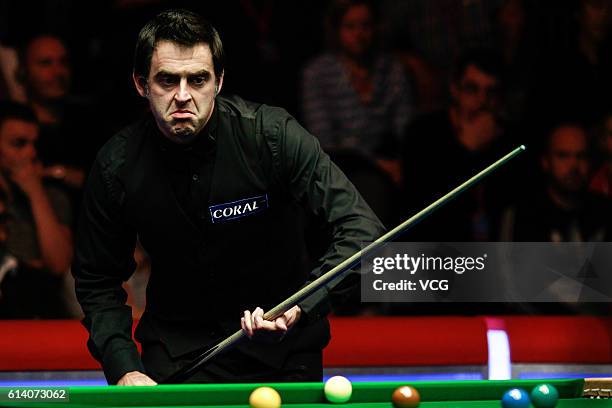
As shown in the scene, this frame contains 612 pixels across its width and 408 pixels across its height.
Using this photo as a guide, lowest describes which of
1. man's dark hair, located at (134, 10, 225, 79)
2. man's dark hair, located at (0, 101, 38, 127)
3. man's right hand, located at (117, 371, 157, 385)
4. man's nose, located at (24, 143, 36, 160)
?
man's right hand, located at (117, 371, 157, 385)

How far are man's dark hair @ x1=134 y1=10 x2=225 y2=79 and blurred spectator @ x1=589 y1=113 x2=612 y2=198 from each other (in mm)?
2471

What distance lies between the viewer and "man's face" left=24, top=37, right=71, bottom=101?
4812 mm

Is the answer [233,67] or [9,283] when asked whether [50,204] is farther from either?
[233,67]

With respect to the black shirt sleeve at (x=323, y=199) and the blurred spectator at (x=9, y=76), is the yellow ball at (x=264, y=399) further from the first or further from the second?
the blurred spectator at (x=9, y=76)

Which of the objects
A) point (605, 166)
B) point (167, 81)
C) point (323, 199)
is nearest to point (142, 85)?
→ point (167, 81)

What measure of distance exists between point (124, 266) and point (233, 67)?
2.06 metres

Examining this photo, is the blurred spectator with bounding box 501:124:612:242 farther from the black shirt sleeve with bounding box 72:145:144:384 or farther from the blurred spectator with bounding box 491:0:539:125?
the black shirt sleeve with bounding box 72:145:144:384

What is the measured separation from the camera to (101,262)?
2803 mm

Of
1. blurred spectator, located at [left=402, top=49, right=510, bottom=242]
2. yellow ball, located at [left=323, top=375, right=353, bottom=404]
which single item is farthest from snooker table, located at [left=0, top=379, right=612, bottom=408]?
blurred spectator, located at [left=402, top=49, right=510, bottom=242]

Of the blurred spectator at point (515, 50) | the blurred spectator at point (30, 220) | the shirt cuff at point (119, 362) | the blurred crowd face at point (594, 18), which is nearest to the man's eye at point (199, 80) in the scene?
the shirt cuff at point (119, 362)

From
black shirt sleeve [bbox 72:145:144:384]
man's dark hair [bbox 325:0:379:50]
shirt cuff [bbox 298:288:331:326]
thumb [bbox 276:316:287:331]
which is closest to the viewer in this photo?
thumb [bbox 276:316:287:331]

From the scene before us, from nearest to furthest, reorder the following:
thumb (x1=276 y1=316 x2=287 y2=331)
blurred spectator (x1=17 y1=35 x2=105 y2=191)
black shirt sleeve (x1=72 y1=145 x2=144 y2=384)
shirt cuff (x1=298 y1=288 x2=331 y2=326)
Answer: thumb (x1=276 y1=316 x2=287 y2=331) → shirt cuff (x1=298 y1=288 x2=331 y2=326) → black shirt sleeve (x1=72 y1=145 x2=144 y2=384) → blurred spectator (x1=17 y1=35 x2=105 y2=191)

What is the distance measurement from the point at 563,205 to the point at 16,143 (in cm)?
226

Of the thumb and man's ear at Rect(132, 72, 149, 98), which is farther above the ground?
man's ear at Rect(132, 72, 149, 98)
